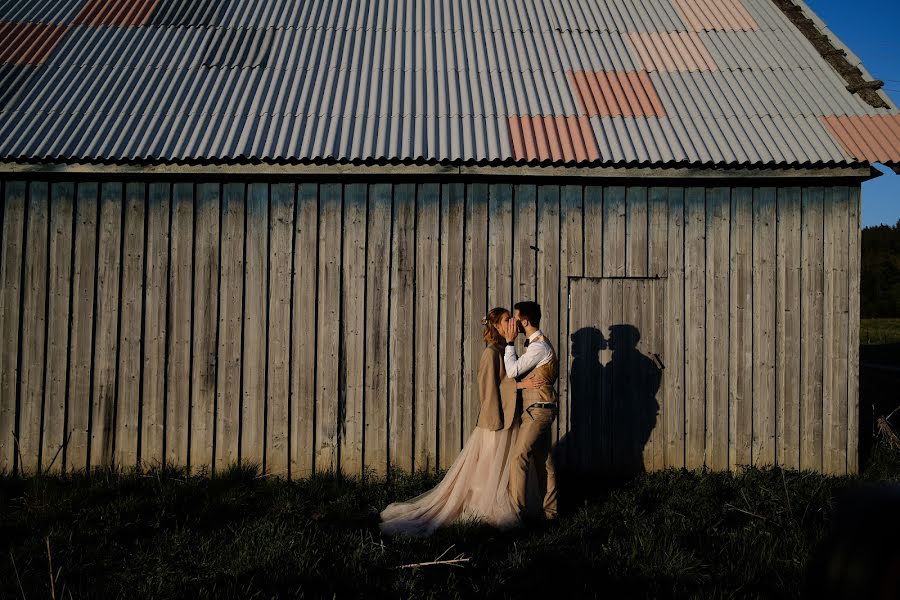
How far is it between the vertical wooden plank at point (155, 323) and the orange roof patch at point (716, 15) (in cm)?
733

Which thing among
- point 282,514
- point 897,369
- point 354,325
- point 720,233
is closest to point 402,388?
point 354,325

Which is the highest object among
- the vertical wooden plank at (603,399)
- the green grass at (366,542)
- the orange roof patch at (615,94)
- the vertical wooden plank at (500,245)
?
the orange roof patch at (615,94)

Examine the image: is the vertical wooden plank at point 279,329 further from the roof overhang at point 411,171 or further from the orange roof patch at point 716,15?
the orange roof patch at point 716,15

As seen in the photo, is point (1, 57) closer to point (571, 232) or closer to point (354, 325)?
point (354, 325)

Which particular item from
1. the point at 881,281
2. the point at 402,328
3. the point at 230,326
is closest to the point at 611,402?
the point at 402,328

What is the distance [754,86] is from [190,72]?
22.3 feet

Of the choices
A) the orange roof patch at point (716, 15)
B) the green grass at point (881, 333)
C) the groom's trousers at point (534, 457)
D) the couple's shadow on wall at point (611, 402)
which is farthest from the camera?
the green grass at point (881, 333)

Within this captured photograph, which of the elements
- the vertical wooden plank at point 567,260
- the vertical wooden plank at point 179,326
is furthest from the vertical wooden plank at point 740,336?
the vertical wooden plank at point 179,326

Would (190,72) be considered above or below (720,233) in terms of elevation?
above

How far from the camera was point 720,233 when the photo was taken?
6008mm

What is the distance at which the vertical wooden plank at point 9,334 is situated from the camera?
227 inches

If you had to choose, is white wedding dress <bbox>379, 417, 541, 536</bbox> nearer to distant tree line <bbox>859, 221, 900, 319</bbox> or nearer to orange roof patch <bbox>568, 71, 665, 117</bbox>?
orange roof patch <bbox>568, 71, 665, 117</bbox>

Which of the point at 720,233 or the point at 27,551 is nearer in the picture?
the point at 27,551

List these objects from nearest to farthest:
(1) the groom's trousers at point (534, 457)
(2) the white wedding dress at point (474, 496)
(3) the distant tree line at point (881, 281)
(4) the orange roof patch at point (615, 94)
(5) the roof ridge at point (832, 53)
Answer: (2) the white wedding dress at point (474, 496)
(1) the groom's trousers at point (534, 457)
(4) the orange roof patch at point (615, 94)
(5) the roof ridge at point (832, 53)
(3) the distant tree line at point (881, 281)
